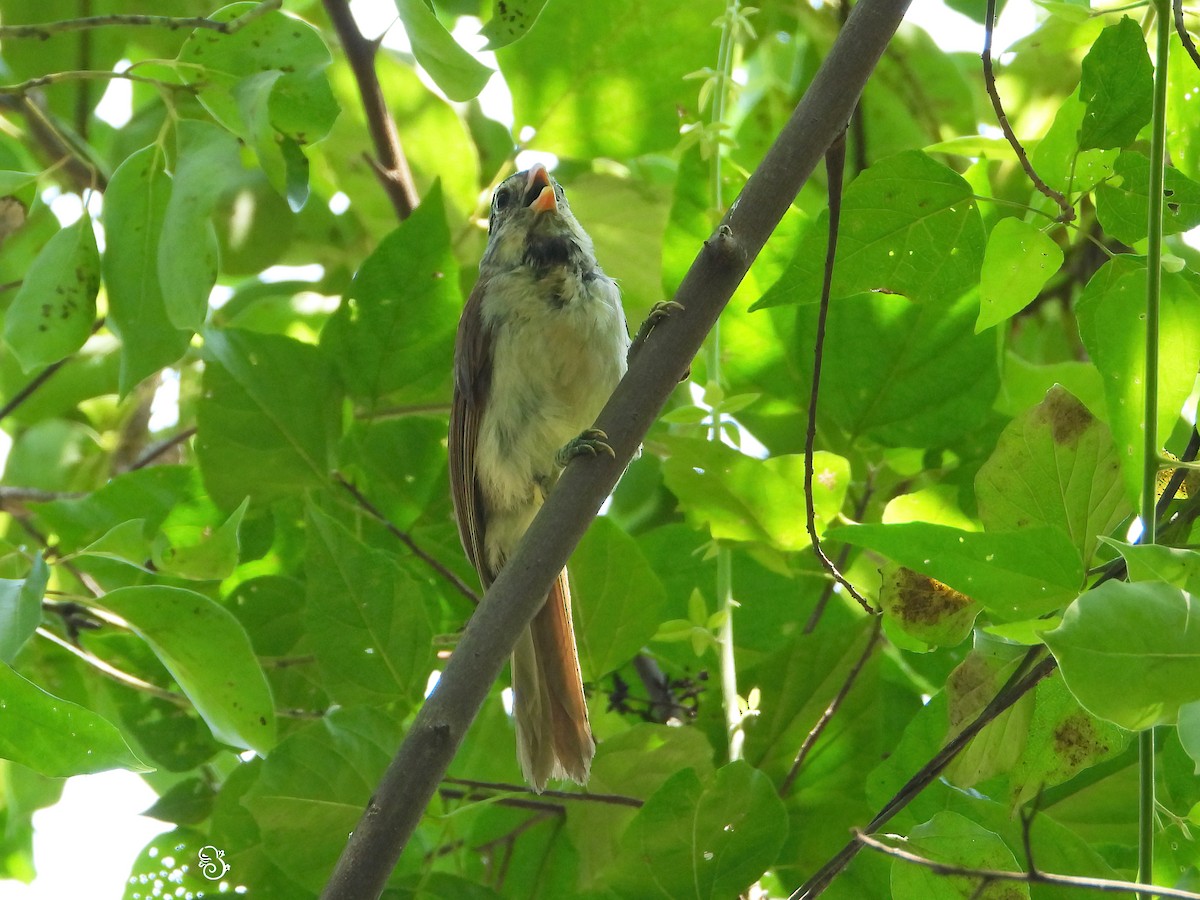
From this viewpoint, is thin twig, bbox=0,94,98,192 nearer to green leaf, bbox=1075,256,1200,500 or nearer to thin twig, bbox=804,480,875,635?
thin twig, bbox=804,480,875,635

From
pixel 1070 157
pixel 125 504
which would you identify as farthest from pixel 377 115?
pixel 1070 157

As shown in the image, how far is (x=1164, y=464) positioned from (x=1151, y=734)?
0.92ft

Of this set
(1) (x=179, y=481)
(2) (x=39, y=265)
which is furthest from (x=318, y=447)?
(2) (x=39, y=265)

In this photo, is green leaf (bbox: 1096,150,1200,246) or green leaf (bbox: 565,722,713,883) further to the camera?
green leaf (bbox: 565,722,713,883)

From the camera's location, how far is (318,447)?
2.37m

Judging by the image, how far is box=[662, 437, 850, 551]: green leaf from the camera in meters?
1.96

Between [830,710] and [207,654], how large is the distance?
3.04 feet

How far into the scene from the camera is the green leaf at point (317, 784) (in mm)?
1884

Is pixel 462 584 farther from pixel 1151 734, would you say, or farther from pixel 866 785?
pixel 1151 734

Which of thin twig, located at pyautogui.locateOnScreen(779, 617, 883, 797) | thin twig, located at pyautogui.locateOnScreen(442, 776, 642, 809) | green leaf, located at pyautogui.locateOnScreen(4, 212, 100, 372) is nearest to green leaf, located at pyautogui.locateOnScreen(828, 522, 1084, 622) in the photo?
thin twig, located at pyautogui.locateOnScreen(779, 617, 883, 797)

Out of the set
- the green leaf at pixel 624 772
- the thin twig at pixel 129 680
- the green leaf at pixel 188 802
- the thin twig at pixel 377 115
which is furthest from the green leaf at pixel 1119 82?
the green leaf at pixel 188 802

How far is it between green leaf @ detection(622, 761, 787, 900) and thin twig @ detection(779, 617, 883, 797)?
0.81 ft

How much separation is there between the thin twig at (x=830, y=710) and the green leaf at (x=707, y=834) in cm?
25

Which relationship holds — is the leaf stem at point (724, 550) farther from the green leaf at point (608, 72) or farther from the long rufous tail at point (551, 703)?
the long rufous tail at point (551, 703)
